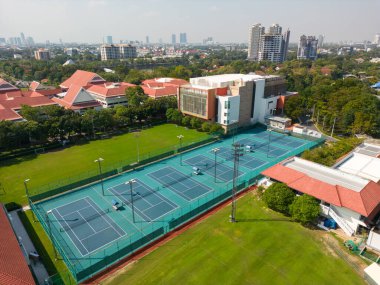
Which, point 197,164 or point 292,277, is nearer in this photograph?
point 292,277

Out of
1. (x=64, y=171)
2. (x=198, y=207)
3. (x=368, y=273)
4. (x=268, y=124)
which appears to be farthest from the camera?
(x=268, y=124)

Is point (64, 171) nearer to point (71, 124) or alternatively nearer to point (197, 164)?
point (71, 124)

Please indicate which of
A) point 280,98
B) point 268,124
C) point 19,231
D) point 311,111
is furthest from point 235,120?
point 19,231

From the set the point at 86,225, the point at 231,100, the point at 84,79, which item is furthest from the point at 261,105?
the point at 84,79

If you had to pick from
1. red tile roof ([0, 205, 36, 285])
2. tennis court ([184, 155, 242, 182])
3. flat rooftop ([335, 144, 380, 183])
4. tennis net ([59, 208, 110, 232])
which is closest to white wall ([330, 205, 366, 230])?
flat rooftop ([335, 144, 380, 183])

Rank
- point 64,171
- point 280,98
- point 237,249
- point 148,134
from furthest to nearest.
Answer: point 280,98 → point 148,134 → point 64,171 → point 237,249

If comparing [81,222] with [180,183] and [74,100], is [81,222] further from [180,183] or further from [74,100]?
[74,100]
